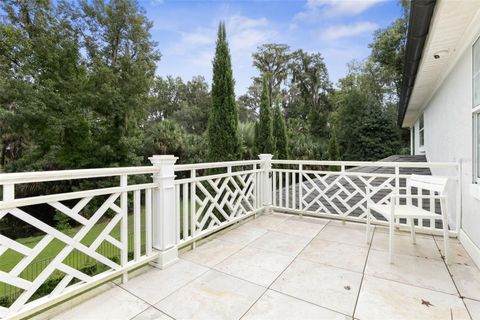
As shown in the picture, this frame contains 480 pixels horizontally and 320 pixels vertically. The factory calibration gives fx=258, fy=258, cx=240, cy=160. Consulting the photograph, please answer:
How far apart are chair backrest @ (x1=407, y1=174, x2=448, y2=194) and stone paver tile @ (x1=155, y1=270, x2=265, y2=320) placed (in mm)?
2268

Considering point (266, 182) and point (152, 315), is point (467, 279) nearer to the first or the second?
point (152, 315)

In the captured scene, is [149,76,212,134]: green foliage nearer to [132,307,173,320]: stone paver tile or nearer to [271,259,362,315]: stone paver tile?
[271,259,362,315]: stone paver tile

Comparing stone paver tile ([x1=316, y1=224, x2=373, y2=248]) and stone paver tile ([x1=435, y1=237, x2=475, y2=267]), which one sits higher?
stone paver tile ([x1=316, y1=224, x2=373, y2=248])

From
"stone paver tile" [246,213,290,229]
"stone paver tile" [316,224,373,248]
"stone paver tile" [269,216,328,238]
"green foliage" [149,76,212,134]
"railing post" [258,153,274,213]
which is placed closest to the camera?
"stone paver tile" [316,224,373,248]

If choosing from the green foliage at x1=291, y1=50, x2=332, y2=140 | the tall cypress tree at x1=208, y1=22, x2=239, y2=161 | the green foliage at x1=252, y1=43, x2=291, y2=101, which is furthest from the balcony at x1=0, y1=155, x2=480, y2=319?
the green foliage at x1=252, y1=43, x2=291, y2=101

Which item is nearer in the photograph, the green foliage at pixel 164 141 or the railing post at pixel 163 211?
the railing post at pixel 163 211

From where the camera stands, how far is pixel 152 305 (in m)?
1.95

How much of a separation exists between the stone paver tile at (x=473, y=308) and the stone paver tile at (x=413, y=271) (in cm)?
14

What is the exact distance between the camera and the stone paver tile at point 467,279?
81.5 inches

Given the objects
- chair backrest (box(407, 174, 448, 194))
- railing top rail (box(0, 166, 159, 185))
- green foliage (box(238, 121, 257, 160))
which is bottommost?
chair backrest (box(407, 174, 448, 194))

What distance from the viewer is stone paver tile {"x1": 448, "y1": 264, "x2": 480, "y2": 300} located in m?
2.07

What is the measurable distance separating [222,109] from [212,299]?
4.93 metres

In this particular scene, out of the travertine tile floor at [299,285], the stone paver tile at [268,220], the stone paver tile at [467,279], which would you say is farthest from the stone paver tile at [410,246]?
the stone paver tile at [268,220]

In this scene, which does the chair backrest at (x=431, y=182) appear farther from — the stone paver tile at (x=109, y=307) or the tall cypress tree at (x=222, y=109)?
the tall cypress tree at (x=222, y=109)
